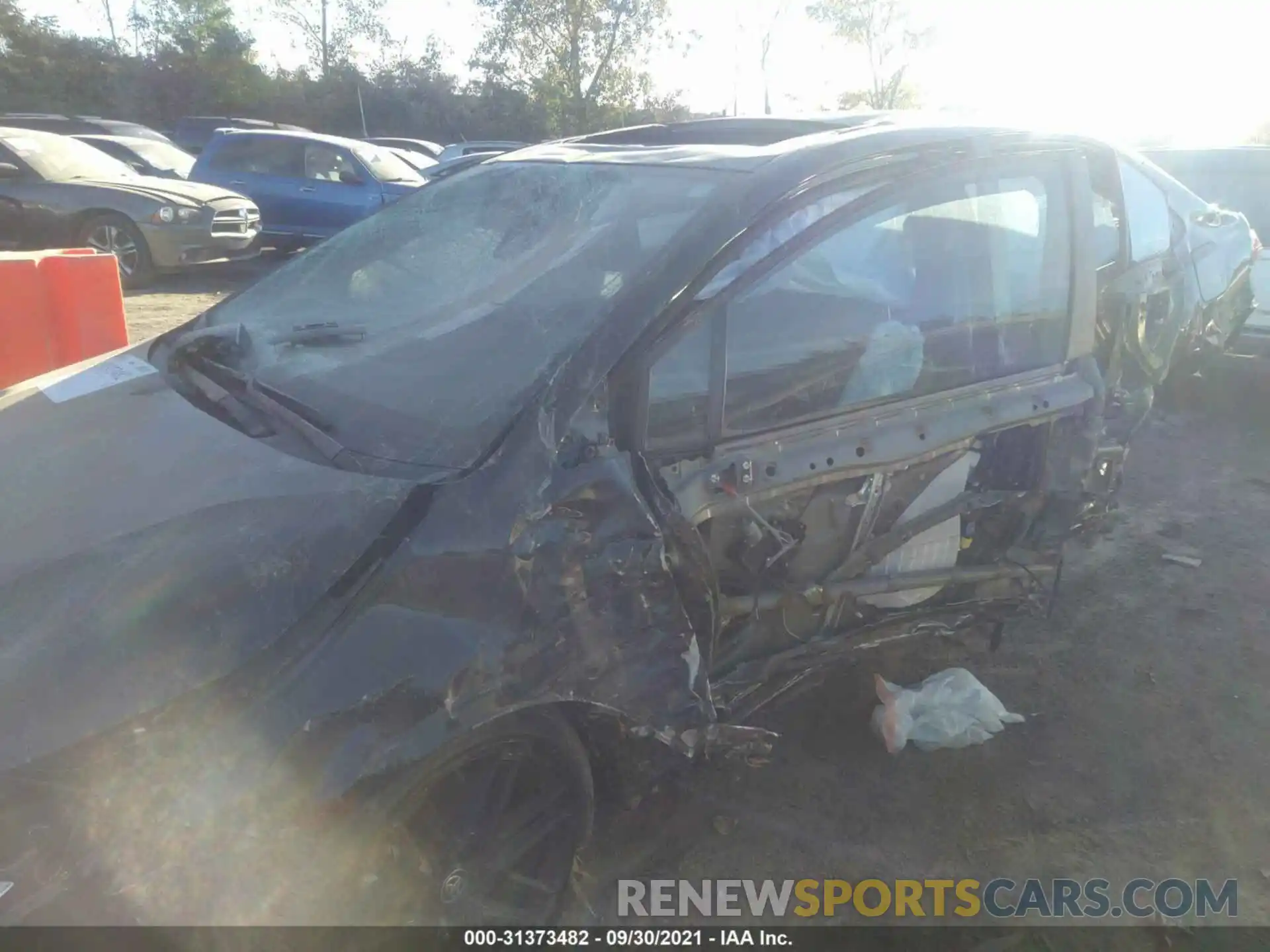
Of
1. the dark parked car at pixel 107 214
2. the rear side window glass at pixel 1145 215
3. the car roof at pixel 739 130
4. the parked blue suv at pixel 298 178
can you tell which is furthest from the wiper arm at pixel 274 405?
the parked blue suv at pixel 298 178

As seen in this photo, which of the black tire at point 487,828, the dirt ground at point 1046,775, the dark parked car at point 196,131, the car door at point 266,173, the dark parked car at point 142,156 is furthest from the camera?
the dark parked car at point 196,131

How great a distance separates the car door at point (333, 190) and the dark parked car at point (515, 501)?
9178mm

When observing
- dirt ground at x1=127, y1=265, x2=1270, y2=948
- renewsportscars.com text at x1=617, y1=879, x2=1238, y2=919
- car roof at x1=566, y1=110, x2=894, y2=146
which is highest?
car roof at x1=566, y1=110, x2=894, y2=146

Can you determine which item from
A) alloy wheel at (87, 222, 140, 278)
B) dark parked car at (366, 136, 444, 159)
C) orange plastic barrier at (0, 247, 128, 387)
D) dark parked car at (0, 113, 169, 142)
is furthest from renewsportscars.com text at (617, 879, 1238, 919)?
dark parked car at (366, 136, 444, 159)

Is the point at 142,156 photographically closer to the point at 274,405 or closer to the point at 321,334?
the point at 321,334

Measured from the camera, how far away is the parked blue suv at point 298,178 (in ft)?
38.5

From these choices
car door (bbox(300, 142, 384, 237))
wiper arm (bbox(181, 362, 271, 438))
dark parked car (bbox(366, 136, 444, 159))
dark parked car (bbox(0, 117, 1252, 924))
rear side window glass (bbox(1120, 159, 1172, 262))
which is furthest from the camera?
dark parked car (bbox(366, 136, 444, 159))

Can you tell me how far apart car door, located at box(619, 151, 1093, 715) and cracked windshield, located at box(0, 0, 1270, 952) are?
1cm

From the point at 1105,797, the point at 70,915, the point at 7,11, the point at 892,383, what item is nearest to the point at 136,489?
the point at 70,915

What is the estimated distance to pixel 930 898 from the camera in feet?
7.92

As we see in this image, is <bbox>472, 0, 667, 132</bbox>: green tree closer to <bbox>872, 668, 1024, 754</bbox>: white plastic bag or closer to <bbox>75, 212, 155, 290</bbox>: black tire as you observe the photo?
<bbox>75, 212, 155, 290</bbox>: black tire

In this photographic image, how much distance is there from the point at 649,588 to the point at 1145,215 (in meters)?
3.50

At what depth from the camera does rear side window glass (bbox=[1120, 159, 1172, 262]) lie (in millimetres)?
4031

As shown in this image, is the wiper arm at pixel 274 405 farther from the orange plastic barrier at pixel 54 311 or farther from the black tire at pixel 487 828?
the orange plastic barrier at pixel 54 311
